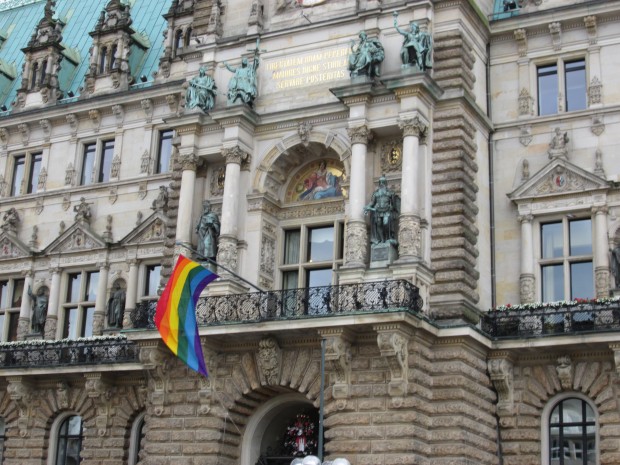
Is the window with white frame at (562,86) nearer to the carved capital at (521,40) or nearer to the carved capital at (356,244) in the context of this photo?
the carved capital at (521,40)

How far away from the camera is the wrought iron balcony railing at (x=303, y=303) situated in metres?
27.5

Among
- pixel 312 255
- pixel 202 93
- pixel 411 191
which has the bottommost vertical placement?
pixel 312 255

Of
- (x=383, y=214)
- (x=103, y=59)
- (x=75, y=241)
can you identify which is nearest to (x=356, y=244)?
(x=383, y=214)

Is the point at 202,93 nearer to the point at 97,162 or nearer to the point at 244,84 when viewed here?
the point at 244,84

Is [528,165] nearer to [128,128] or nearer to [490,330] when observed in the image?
[490,330]

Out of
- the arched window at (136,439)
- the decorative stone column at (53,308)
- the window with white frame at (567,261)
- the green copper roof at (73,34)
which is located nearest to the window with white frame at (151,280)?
the decorative stone column at (53,308)

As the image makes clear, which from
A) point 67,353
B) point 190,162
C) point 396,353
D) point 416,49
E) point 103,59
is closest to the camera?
point 396,353

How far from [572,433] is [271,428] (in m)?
8.58

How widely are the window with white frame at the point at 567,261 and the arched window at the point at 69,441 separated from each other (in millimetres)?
16016

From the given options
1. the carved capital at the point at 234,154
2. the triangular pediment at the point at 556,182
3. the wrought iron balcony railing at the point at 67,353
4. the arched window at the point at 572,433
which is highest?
the carved capital at the point at 234,154

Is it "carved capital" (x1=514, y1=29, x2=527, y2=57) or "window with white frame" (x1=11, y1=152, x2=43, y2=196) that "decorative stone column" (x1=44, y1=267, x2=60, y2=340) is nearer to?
"window with white frame" (x1=11, y1=152, x2=43, y2=196)

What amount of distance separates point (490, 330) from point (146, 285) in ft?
43.0

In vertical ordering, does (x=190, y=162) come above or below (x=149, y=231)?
above

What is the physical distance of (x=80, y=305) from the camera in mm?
38156
